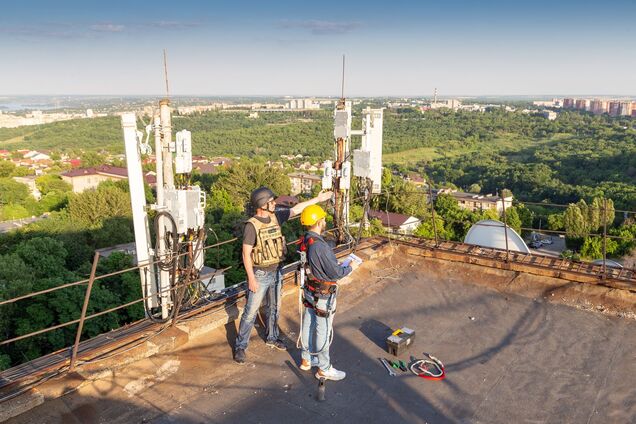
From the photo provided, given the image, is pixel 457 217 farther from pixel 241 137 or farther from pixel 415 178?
pixel 241 137

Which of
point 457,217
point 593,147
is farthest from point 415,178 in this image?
point 593,147

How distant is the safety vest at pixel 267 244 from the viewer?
14.2 ft

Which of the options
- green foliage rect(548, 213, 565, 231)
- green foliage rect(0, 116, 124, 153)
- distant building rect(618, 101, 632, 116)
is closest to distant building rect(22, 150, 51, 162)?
green foliage rect(0, 116, 124, 153)

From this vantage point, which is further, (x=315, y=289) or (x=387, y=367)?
(x=387, y=367)

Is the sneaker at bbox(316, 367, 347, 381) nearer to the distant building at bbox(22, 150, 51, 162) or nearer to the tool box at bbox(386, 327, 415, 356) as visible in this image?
the tool box at bbox(386, 327, 415, 356)

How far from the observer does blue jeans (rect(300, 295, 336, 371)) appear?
4055 mm

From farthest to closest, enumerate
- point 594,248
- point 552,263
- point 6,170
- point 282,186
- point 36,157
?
point 36,157, point 6,170, point 282,186, point 594,248, point 552,263

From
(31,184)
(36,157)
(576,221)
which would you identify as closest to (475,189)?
(576,221)

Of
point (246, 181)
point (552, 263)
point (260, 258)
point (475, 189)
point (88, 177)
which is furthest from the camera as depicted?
point (475, 189)

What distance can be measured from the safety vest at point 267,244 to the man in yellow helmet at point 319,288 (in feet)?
1.34

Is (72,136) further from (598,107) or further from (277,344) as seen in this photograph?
(598,107)

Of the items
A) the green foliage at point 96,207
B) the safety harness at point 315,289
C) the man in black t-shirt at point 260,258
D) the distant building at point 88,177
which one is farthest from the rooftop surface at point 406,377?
the distant building at point 88,177

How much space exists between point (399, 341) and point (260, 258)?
1.56m

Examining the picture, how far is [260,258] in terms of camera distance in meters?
4.39
